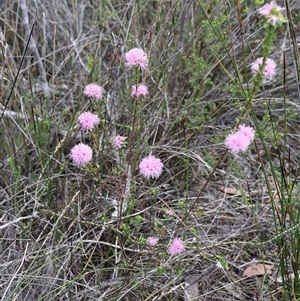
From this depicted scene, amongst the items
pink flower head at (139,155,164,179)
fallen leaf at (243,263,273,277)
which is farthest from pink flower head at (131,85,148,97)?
fallen leaf at (243,263,273,277)

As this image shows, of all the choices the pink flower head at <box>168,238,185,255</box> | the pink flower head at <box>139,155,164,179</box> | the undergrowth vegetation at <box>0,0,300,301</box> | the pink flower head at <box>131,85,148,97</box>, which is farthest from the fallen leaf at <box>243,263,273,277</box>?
the pink flower head at <box>131,85,148,97</box>

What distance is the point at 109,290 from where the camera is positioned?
1.41 meters

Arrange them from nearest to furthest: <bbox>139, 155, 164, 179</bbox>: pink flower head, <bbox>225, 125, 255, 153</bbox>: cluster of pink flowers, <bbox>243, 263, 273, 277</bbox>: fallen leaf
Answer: <bbox>225, 125, 255, 153</bbox>: cluster of pink flowers → <bbox>139, 155, 164, 179</bbox>: pink flower head → <bbox>243, 263, 273, 277</bbox>: fallen leaf

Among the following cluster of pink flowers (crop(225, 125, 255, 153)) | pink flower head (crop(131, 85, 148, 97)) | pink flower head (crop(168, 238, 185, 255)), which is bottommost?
pink flower head (crop(168, 238, 185, 255))

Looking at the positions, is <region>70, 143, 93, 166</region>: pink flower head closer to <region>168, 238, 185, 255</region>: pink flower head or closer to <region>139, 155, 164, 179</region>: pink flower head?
<region>139, 155, 164, 179</region>: pink flower head

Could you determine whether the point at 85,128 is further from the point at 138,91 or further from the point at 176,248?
the point at 176,248

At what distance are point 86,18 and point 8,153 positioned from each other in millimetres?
947

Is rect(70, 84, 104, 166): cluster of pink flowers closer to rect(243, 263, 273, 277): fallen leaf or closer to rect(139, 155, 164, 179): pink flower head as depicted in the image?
rect(139, 155, 164, 179): pink flower head

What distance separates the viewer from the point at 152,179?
1.83 metres

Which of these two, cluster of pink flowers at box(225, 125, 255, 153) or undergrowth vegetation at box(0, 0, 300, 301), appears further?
undergrowth vegetation at box(0, 0, 300, 301)

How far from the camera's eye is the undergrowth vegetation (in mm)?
1366

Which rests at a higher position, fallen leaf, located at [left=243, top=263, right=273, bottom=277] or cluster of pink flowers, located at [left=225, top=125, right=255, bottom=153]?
cluster of pink flowers, located at [left=225, top=125, right=255, bottom=153]

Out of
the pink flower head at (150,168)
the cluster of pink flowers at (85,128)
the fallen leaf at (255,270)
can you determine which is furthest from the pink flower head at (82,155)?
the fallen leaf at (255,270)

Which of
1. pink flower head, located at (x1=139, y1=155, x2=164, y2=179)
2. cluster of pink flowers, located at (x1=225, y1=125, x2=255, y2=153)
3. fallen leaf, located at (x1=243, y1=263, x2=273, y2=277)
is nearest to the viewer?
cluster of pink flowers, located at (x1=225, y1=125, x2=255, y2=153)
